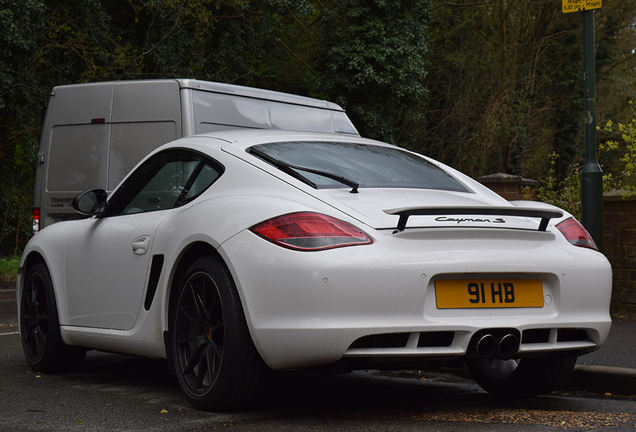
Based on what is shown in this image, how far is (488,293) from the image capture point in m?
3.75

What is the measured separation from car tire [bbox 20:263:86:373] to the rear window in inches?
76.6

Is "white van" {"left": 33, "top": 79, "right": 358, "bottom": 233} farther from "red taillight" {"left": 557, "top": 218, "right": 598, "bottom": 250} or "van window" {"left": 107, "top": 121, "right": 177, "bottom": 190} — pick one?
"red taillight" {"left": 557, "top": 218, "right": 598, "bottom": 250}

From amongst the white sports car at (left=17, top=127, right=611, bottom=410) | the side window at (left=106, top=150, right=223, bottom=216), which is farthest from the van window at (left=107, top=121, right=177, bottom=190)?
the white sports car at (left=17, top=127, right=611, bottom=410)

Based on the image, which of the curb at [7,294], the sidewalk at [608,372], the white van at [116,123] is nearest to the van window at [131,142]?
the white van at [116,123]

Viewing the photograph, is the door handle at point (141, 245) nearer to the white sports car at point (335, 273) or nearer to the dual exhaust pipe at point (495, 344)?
the white sports car at point (335, 273)

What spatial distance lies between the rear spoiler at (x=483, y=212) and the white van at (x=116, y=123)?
18.0ft

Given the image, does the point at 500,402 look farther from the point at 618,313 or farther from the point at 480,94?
the point at 480,94

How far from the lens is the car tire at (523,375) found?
4512 mm

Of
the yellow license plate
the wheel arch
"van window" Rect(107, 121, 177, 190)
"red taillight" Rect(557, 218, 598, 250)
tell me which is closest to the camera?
the yellow license plate

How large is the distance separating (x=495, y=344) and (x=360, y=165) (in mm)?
1256

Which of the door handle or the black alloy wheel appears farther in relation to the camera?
the door handle

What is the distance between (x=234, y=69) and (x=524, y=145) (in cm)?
1110

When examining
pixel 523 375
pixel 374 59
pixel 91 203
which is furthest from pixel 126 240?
pixel 374 59

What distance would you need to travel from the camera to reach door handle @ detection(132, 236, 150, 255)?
4551 mm
